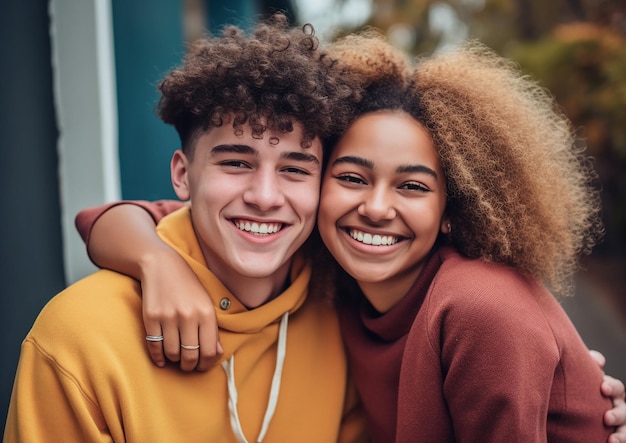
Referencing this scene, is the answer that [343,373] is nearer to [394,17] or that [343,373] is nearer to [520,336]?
[520,336]

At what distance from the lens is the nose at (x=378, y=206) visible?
7.44 ft

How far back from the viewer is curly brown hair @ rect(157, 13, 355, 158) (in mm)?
2238

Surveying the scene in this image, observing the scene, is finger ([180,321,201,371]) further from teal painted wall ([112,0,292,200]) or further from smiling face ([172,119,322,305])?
teal painted wall ([112,0,292,200])

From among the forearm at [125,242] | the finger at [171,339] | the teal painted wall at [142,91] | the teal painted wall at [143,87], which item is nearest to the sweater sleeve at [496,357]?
the finger at [171,339]

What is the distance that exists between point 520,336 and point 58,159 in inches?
83.3

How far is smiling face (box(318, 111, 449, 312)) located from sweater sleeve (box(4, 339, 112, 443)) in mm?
988

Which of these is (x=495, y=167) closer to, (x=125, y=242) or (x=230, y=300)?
(x=230, y=300)

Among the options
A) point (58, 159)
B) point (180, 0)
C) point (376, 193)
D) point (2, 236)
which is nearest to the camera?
point (376, 193)

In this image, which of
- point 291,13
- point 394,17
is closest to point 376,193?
point 291,13

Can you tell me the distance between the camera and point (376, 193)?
2301mm

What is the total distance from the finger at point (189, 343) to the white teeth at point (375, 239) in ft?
2.15

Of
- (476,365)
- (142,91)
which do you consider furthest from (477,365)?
(142,91)

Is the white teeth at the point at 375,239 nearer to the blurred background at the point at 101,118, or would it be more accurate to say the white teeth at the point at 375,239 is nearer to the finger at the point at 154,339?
the finger at the point at 154,339

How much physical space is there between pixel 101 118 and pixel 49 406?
158cm
